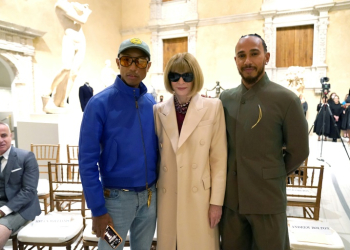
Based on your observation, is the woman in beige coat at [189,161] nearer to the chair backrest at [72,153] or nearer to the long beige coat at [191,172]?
the long beige coat at [191,172]

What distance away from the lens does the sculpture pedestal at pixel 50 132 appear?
15.5 feet

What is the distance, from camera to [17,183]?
2322 millimetres

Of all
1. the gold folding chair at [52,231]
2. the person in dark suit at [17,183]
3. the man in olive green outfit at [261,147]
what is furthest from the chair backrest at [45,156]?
the man in olive green outfit at [261,147]

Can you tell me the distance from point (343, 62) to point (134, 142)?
465 inches

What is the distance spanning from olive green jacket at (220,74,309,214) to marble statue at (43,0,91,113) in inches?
195

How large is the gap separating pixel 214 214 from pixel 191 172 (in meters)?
0.28

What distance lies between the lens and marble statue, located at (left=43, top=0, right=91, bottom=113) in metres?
5.59

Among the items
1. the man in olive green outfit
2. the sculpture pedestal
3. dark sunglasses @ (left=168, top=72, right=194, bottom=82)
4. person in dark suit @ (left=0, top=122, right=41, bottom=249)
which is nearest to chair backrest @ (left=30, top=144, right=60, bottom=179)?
the sculpture pedestal

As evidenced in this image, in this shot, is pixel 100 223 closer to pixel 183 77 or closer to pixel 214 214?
pixel 214 214

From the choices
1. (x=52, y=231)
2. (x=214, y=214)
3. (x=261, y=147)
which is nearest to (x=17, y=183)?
(x=52, y=231)

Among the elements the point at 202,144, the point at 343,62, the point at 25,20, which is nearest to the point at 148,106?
the point at 202,144

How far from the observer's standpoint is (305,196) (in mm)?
2705

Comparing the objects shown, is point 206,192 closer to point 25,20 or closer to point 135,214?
point 135,214

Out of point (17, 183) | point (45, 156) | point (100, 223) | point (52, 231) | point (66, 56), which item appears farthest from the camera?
point (66, 56)
